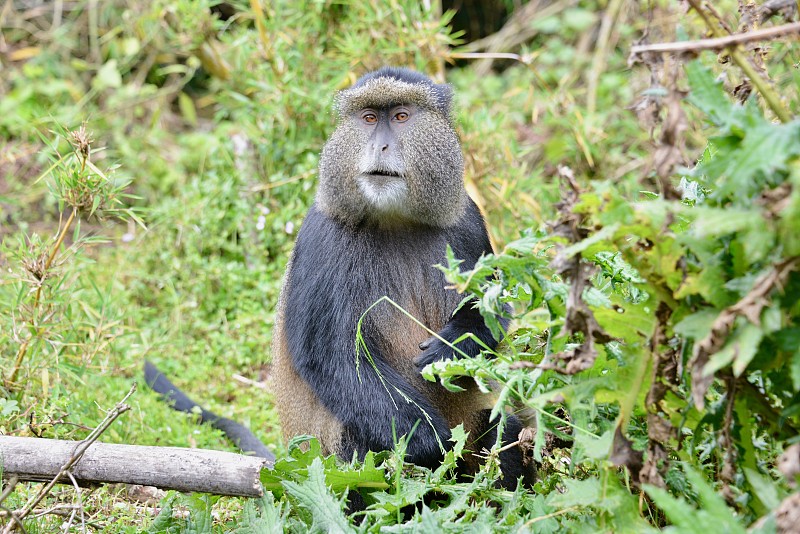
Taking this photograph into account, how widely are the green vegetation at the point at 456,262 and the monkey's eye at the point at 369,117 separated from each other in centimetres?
108

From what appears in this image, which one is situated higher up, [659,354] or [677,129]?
[677,129]

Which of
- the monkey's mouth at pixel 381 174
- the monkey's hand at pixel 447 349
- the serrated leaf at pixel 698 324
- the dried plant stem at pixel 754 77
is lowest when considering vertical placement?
the monkey's hand at pixel 447 349

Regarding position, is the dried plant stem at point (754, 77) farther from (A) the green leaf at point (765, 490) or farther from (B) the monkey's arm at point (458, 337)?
(B) the monkey's arm at point (458, 337)

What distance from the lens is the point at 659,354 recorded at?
2.47m

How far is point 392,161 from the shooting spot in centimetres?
388

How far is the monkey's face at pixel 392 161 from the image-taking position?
388cm

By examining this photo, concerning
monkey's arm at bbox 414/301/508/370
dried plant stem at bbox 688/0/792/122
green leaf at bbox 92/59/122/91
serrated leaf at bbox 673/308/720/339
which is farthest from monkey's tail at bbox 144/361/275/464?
green leaf at bbox 92/59/122/91

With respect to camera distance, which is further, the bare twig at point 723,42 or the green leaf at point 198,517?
the green leaf at point 198,517

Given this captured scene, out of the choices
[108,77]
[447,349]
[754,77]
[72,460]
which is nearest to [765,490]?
[754,77]

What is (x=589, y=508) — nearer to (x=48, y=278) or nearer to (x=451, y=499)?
(x=451, y=499)

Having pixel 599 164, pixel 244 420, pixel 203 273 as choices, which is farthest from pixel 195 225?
pixel 599 164

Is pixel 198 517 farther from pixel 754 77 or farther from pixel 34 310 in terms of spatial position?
pixel 754 77

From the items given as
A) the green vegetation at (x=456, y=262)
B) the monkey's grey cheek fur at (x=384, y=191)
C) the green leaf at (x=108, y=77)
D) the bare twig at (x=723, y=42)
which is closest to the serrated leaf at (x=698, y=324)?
the green vegetation at (x=456, y=262)

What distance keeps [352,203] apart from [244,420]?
1.85m
